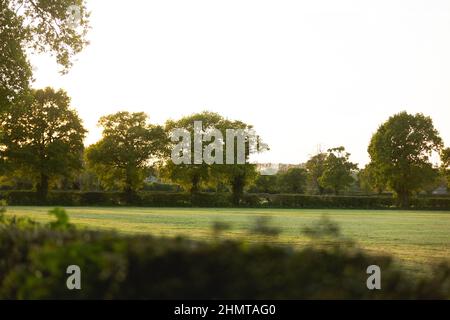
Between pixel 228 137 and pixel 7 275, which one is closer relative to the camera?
pixel 7 275

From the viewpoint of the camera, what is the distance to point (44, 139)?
81125mm

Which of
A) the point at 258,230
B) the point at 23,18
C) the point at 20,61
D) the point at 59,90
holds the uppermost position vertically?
the point at 59,90

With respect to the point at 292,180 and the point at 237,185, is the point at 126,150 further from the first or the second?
the point at 292,180

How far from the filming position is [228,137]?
96688 millimetres

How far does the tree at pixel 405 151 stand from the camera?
300ft

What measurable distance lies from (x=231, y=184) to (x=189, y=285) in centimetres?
9204

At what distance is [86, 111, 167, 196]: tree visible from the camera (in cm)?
8750

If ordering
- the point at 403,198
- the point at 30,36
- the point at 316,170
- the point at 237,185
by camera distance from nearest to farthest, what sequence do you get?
the point at 30,36
the point at 403,198
the point at 237,185
the point at 316,170

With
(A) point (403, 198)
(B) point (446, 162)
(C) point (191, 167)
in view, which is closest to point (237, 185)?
(C) point (191, 167)

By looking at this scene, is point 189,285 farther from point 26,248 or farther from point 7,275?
point 7,275

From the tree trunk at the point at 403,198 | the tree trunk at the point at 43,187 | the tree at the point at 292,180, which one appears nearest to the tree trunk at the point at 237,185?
the tree trunk at the point at 403,198

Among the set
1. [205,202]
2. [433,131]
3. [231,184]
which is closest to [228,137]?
[231,184]

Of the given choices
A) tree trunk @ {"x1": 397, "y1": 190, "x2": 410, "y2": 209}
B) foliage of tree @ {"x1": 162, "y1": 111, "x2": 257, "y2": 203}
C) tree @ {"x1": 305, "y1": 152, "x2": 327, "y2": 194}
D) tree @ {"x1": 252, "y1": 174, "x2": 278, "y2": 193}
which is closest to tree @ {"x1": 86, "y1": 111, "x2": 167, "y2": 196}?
foliage of tree @ {"x1": 162, "y1": 111, "x2": 257, "y2": 203}

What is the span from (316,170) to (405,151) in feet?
123
